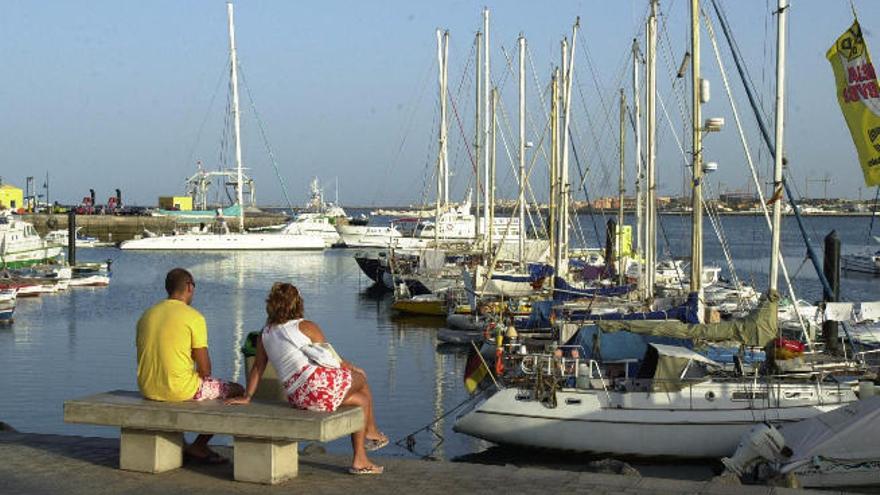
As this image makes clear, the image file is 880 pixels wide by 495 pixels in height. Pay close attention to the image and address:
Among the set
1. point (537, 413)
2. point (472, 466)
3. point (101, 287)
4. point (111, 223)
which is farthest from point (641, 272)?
point (111, 223)

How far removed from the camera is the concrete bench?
9.84 metres

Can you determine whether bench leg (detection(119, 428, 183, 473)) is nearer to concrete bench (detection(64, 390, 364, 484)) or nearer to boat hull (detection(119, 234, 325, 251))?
concrete bench (detection(64, 390, 364, 484))

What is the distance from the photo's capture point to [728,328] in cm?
2131

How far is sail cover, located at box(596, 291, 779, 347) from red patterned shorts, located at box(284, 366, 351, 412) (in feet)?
40.8

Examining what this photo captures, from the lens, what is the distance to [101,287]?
63.2m

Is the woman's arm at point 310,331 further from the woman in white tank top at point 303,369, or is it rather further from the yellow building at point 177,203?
the yellow building at point 177,203

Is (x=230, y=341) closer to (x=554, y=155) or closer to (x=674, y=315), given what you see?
(x=554, y=155)

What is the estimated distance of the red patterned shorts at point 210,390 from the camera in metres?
10.6

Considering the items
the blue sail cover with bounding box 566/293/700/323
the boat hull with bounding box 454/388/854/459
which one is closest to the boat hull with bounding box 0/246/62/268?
the blue sail cover with bounding box 566/293/700/323

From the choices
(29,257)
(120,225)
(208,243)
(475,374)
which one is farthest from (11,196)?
(475,374)

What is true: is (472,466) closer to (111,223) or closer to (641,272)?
(641,272)

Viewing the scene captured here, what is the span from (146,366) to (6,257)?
54915mm

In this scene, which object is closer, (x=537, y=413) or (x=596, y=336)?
(x=537, y=413)

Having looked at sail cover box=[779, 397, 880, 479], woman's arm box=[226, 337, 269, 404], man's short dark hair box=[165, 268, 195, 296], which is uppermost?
man's short dark hair box=[165, 268, 195, 296]
